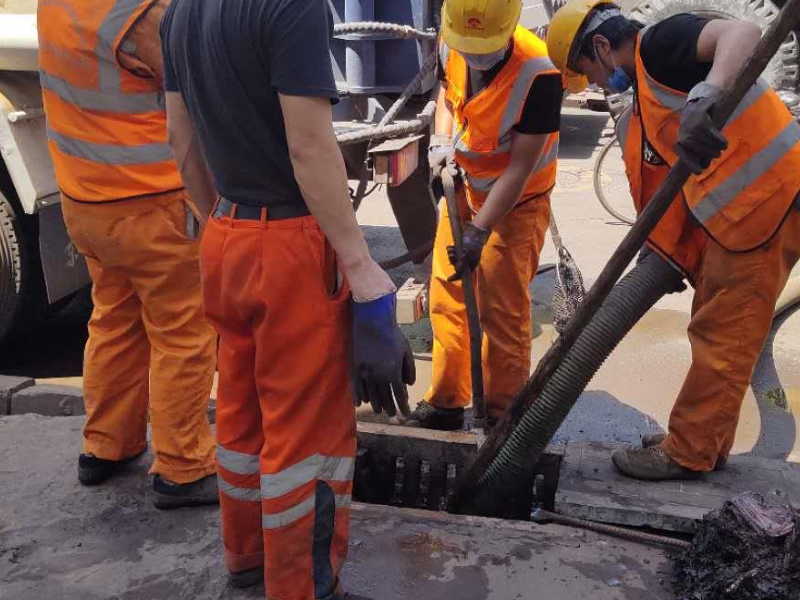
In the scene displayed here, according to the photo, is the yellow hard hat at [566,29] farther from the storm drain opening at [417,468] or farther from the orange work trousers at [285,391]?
the storm drain opening at [417,468]

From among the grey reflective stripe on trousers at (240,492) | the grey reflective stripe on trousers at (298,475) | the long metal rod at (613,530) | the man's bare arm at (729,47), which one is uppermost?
the man's bare arm at (729,47)

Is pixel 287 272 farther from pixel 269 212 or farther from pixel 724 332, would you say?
pixel 724 332

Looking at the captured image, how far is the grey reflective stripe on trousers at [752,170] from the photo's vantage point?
254 centimetres

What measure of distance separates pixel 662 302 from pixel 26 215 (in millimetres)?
3460

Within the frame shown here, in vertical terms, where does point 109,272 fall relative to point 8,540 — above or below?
above

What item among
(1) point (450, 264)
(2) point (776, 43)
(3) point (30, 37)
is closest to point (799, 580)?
(2) point (776, 43)

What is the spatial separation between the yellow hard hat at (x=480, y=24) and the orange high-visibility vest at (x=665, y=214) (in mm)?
503

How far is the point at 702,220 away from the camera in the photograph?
8.52 ft

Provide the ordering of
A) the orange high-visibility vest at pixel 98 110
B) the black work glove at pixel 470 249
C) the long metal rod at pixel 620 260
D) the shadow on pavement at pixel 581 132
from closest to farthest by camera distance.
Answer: the long metal rod at pixel 620 260
the orange high-visibility vest at pixel 98 110
the black work glove at pixel 470 249
the shadow on pavement at pixel 581 132

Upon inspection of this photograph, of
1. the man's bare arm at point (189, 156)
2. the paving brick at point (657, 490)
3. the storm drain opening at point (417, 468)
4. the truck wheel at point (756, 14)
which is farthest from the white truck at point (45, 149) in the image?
the truck wheel at point (756, 14)

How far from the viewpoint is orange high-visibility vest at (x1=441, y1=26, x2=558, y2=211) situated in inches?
118

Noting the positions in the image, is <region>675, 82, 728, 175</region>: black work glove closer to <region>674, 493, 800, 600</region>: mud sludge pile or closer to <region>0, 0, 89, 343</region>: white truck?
<region>674, 493, 800, 600</region>: mud sludge pile

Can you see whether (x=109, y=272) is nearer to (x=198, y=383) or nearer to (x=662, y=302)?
(x=198, y=383)

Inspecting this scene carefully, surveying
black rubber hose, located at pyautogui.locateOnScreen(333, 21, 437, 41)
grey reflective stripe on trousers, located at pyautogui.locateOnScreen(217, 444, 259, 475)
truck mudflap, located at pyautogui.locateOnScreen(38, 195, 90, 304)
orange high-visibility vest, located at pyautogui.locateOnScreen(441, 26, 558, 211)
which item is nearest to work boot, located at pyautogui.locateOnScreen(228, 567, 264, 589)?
grey reflective stripe on trousers, located at pyautogui.locateOnScreen(217, 444, 259, 475)
